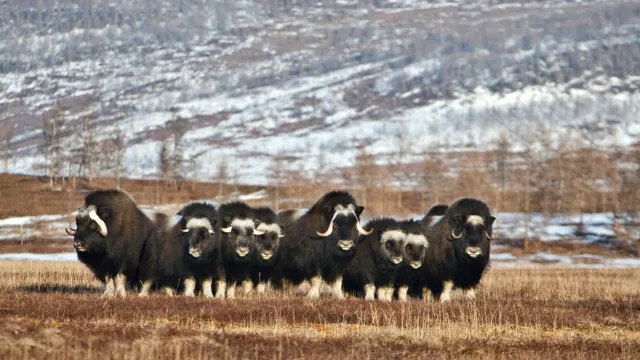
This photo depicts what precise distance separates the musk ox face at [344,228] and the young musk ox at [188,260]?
271 centimetres

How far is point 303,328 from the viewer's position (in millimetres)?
15359

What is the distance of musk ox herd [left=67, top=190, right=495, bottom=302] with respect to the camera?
22.5 metres

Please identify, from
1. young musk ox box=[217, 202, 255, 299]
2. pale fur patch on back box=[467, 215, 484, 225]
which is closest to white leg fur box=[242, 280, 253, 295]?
young musk ox box=[217, 202, 255, 299]

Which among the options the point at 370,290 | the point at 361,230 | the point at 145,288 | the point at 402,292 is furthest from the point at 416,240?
the point at 145,288

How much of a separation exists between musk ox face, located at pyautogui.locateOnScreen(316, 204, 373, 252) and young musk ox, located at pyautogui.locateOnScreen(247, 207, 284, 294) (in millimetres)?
1141

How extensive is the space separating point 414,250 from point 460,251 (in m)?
1.11

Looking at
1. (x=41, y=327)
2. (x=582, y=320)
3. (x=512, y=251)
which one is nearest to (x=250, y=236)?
(x=582, y=320)

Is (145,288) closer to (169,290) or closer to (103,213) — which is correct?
(169,290)

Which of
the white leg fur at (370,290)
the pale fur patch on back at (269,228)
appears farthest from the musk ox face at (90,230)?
the white leg fur at (370,290)

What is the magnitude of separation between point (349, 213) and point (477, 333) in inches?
358

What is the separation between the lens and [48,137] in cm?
12444

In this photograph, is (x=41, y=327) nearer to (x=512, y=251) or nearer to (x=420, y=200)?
(x=512, y=251)

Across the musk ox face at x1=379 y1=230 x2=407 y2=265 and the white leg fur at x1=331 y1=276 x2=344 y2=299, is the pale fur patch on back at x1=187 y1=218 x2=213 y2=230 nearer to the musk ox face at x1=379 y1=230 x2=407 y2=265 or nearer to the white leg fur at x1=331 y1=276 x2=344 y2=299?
the white leg fur at x1=331 y1=276 x2=344 y2=299

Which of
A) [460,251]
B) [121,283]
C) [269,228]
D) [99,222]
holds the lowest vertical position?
[121,283]
